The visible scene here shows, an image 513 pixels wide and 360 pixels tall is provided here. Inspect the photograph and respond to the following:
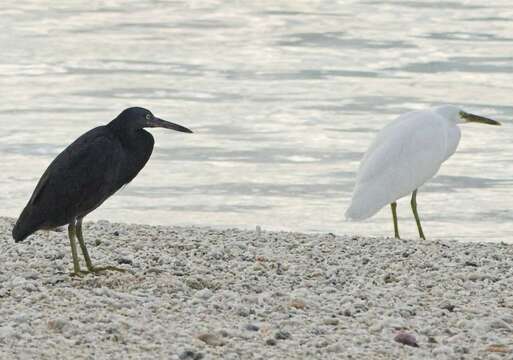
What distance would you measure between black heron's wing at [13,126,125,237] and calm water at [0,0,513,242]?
5.60 meters

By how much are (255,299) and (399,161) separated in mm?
3813

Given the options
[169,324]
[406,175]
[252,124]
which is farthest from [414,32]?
[169,324]

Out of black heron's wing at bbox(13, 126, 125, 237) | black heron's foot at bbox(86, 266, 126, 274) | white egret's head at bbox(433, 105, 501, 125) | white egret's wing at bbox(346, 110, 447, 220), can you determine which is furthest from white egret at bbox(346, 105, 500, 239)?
black heron's wing at bbox(13, 126, 125, 237)

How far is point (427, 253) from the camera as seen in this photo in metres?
10.6

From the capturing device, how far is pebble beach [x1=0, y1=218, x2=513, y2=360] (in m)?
7.98

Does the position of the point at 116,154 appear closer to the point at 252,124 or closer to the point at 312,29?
the point at 252,124

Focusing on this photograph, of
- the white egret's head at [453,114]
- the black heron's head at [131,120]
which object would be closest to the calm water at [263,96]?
the white egret's head at [453,114]

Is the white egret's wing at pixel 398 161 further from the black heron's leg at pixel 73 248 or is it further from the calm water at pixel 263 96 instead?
the black heron's leg at pixel 73 248

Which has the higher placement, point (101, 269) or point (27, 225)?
point (27, 225)

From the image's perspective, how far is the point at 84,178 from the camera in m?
9.44

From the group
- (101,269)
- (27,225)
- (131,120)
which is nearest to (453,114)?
(131,120)

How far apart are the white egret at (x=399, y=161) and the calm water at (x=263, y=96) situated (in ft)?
7.35

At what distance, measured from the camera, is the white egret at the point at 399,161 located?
12356 mm

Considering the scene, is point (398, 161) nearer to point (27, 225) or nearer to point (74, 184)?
point (74, 184)
